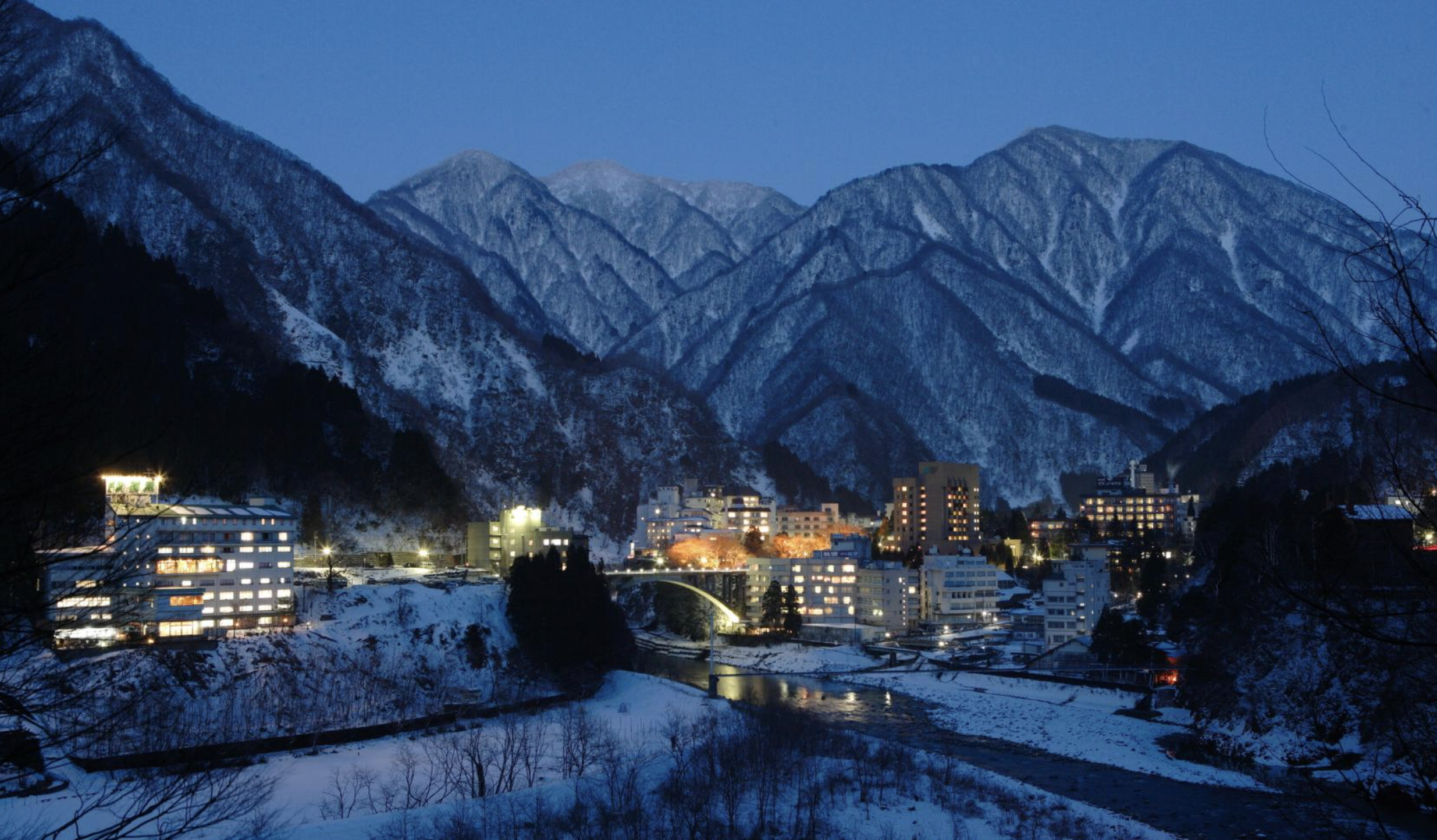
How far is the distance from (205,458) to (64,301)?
56.1m

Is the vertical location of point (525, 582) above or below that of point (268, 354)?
below

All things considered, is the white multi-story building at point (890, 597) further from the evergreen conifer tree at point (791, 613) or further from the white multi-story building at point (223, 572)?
the white multi-story building at point (223, 572)

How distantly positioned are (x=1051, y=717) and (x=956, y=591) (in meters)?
31.8

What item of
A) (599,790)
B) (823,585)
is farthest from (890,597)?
(599,790)

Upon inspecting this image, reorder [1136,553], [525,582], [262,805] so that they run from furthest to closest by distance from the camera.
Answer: [1136,553] < [525,582] < [262,805]

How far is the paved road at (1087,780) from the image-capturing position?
100.0ft


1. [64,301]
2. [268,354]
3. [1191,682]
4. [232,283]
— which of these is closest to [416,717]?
[1191,682]

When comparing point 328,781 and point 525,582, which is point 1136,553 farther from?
point 328,781

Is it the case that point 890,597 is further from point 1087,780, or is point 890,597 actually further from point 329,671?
point 329,671

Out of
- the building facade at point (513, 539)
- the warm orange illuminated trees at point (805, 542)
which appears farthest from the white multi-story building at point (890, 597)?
the building facade at point (513, 539)

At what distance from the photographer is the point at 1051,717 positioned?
157 ft

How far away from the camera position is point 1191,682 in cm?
4712

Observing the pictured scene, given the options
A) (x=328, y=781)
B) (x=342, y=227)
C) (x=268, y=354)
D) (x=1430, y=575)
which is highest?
(x=342, y=227)

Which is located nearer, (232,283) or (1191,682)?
(1191,682)
